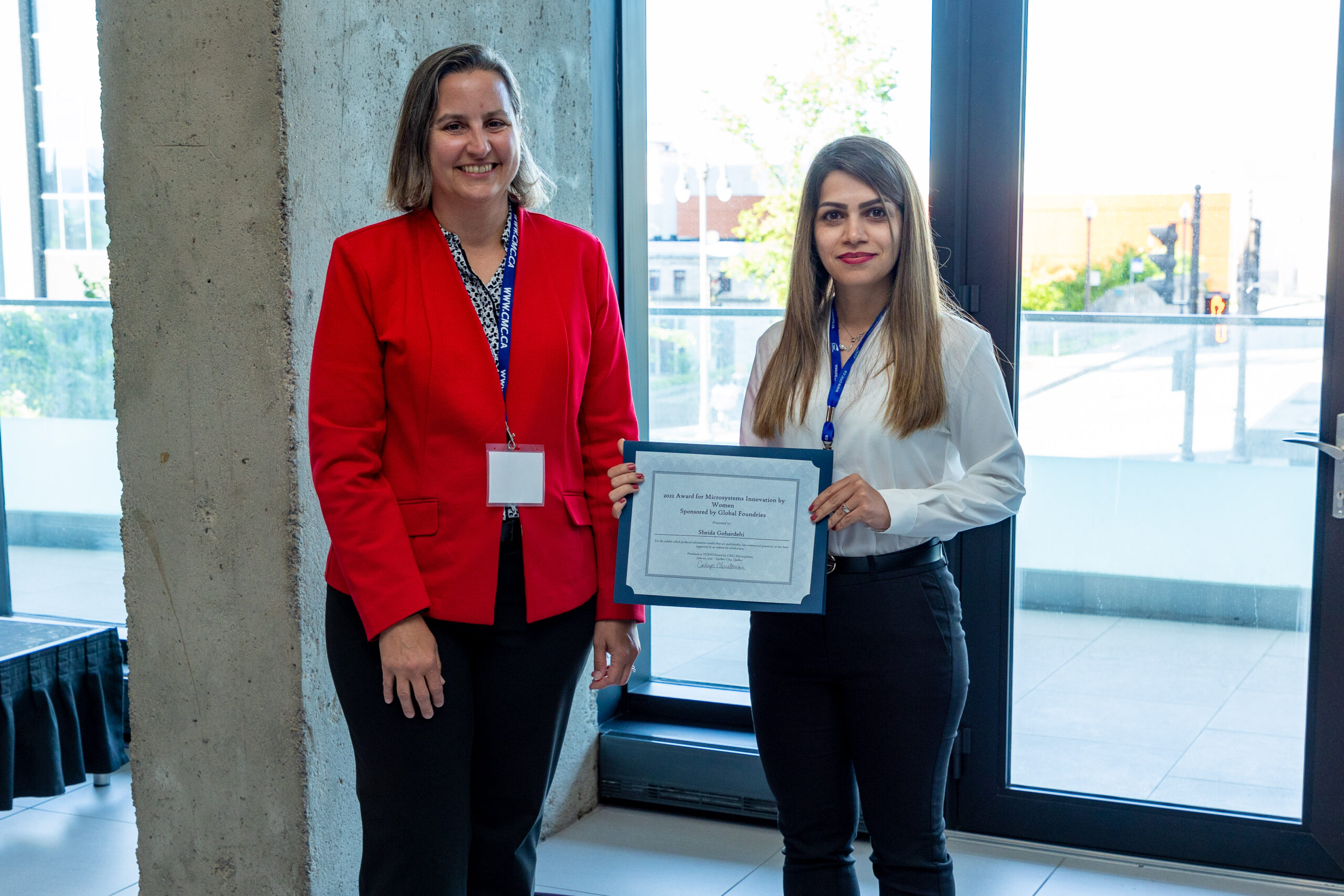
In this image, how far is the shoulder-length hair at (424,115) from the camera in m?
1.63

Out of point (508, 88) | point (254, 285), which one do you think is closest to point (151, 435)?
point (254, 285)

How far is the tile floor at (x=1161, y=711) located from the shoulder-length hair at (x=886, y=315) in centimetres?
139

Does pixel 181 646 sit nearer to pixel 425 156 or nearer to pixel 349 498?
pixel 349 498

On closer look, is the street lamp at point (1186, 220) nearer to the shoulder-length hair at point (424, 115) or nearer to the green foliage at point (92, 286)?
the shoulder-length hair at point (424, 115)

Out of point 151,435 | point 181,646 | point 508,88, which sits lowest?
point 181,646

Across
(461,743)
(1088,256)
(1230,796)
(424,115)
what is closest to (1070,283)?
(1088,256)

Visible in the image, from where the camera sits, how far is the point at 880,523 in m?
1.69

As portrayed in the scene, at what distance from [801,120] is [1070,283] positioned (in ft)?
2.71

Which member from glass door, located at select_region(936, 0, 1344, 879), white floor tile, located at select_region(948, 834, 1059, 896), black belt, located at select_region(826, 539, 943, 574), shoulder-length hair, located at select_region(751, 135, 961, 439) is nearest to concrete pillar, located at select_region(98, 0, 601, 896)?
shoulder-length hair, located at select_region(751, 135, 961, 439)

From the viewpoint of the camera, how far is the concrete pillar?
2170 millimetres

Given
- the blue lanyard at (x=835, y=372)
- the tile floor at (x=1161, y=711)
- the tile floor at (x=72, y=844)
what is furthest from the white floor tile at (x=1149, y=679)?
the tile floor at (x=72, y=844)

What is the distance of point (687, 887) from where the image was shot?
2.76 m

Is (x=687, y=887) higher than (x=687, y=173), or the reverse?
(x=687, y=173)

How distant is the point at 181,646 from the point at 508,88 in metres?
1.38
